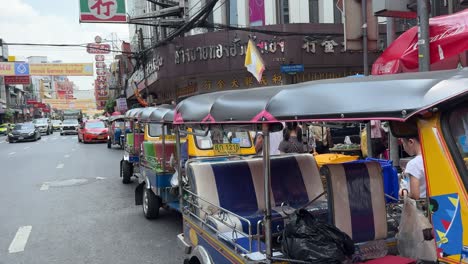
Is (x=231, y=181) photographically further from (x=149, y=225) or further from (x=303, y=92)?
(x=149, y=225)

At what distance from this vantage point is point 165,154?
24.0 feet

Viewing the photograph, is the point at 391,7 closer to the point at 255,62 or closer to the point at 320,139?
the point at 255,62

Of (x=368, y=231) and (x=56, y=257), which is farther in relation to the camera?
(x=56, y=257)

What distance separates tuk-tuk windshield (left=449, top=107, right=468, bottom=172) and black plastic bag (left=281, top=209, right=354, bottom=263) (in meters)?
0.97

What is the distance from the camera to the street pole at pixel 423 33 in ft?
15.8

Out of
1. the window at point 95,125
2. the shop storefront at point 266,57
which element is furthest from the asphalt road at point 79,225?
the window at point 95,125

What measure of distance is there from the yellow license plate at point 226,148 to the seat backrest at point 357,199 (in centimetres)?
428

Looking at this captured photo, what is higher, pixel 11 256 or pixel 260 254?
pixel 260 254

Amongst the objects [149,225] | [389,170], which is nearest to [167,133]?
[149,225]

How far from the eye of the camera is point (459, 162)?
6.47 ft

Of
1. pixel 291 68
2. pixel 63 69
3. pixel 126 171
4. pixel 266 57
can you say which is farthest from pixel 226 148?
pixel 63 69

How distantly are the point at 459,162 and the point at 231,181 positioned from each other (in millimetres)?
2875

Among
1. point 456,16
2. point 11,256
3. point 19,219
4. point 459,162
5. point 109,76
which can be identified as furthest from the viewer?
point 109,76

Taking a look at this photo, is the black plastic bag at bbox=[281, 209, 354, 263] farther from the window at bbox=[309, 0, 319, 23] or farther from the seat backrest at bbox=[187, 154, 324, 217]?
the window at bbox=[309, 0, 319, 23]
